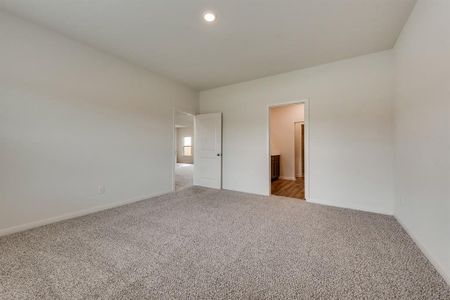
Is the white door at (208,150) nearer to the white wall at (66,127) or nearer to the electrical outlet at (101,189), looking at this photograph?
the white wall at (66,127)

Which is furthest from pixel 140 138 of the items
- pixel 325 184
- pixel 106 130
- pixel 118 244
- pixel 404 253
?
pixel 404 253

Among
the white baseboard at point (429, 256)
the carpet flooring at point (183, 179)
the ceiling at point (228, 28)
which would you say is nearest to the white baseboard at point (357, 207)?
the white baseboard at point (429, 256)

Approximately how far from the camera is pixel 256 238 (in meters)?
2.17

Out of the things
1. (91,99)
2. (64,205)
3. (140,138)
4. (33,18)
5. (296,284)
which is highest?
(33,18)

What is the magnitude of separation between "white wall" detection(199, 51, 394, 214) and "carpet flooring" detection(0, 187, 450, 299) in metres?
0.55

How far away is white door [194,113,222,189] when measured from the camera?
4.68 metres

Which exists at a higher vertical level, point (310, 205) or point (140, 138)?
point (140, 138)

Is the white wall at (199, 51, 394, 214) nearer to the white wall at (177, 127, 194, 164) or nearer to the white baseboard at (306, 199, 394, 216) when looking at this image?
the white baseboard at (306, 199, 394, 216)

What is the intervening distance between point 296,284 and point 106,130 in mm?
3317

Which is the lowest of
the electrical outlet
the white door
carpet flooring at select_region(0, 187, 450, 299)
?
carpet flooring at select_region(0, 187, 450, 299)

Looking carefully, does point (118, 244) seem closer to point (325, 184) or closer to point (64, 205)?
point (64, 205)

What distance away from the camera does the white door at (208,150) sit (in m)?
4.68

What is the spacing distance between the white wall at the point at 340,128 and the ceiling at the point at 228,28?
0.34 meters

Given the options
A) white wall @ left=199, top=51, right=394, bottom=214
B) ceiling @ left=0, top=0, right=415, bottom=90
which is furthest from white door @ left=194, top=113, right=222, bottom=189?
ceiling @ left=0, top=0, right=415, bottom=90
